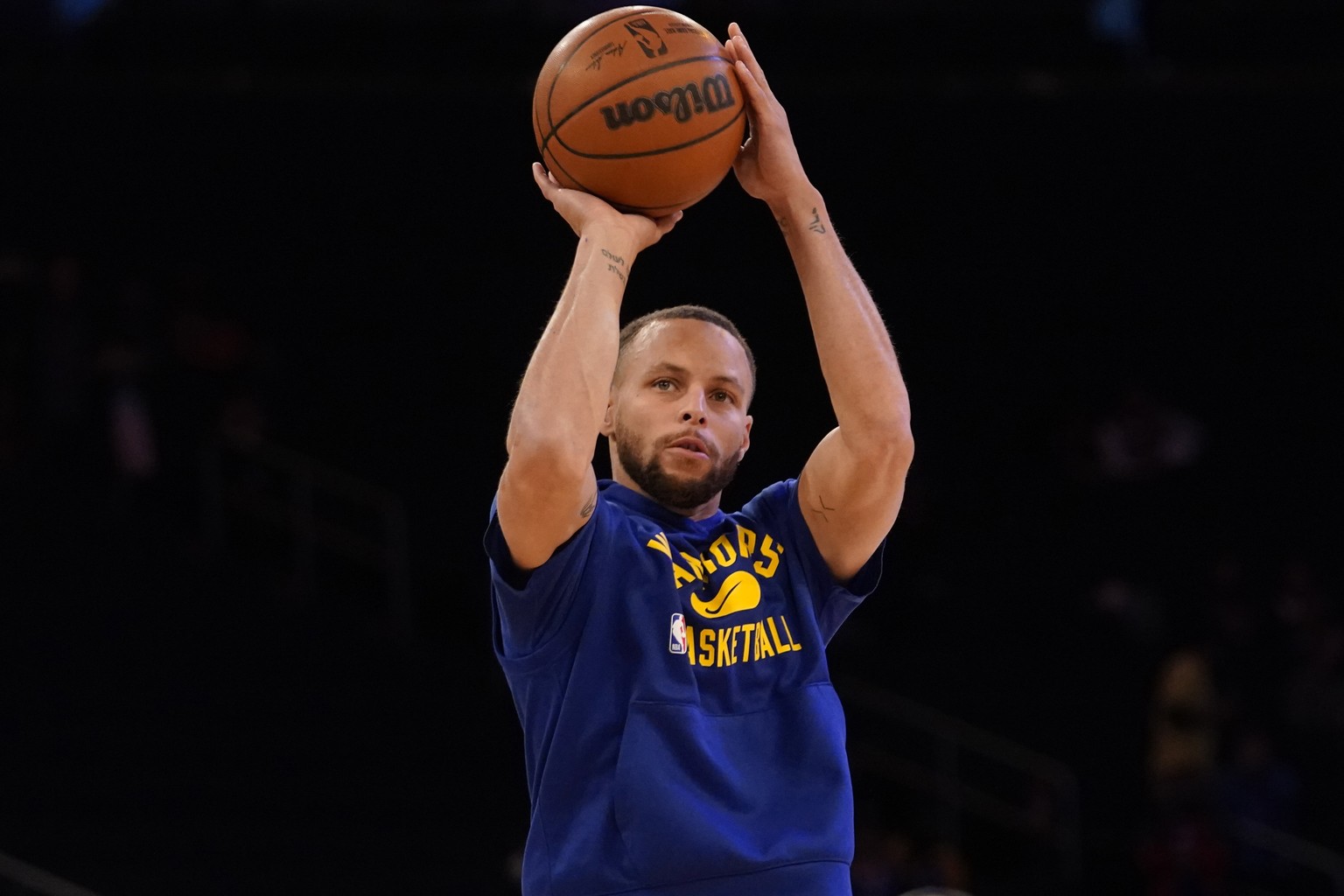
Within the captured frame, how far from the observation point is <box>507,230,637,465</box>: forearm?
3043 mm

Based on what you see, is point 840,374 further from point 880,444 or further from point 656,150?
point 656,150

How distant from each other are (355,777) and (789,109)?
523 centimetres

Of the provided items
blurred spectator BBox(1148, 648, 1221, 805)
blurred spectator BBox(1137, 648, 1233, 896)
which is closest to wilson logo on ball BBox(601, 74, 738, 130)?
blurred spectator BBox(1137, 648, 1233, 896)

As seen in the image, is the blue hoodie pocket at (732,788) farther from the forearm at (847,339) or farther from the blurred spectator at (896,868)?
the blurred spectator at (896,868)

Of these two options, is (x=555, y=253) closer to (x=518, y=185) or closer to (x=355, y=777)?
(x=518, y=185)

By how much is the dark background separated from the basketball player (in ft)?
23.2

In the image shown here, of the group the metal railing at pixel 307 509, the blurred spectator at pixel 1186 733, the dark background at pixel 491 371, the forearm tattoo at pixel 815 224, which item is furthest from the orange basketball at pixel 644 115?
the metal railing at pixel 307 509

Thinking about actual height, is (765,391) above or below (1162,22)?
below

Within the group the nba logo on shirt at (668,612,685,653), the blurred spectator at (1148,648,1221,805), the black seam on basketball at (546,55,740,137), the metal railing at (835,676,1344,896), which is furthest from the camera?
the metal railing at (835,676,1344,896)

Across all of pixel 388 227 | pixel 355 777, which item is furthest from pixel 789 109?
pixel 355 777

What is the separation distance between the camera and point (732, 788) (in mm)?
3084

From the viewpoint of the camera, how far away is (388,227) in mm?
14141

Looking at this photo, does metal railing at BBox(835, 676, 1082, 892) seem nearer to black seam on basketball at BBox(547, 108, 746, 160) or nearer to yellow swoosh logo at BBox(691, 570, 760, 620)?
yellow swoosh logo at BBox(691, 570, 760, 620)

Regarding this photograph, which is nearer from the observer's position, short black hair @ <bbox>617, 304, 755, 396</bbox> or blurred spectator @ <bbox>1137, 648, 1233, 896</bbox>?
short black hair @ <bbox>617, 304, 755, 396</bbox>
